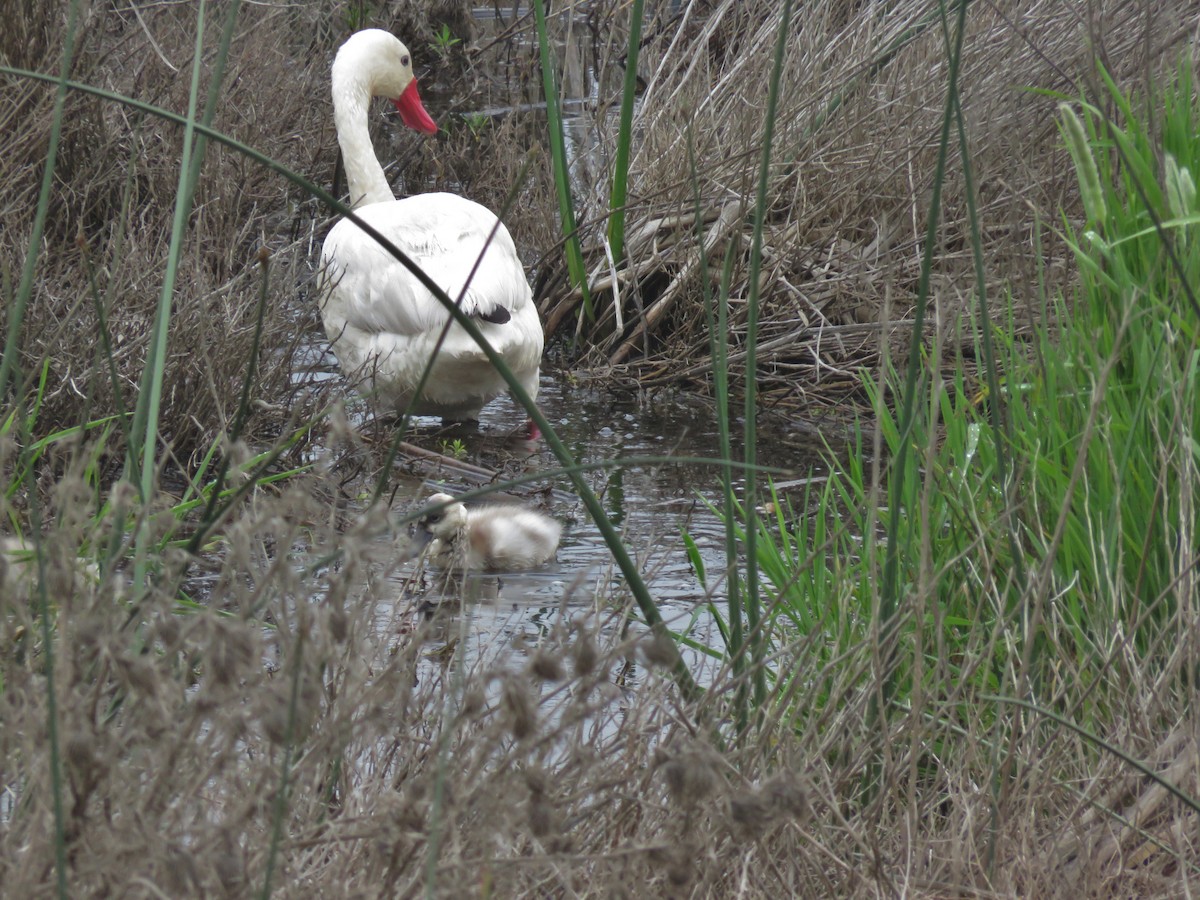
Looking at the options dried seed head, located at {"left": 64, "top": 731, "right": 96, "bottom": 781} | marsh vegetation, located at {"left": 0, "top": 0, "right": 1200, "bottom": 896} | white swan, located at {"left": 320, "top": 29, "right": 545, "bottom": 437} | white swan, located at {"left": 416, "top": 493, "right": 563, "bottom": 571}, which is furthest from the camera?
white swan, located at {"left": 320, "top": 29, "right": 545, "bottom": 437}

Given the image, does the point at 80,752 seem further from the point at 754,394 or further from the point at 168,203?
the point at 168,203

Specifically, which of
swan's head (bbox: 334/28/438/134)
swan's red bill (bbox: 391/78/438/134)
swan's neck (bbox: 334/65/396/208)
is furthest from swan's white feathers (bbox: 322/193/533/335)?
swan's red bill (bbox: 391/78/438/134)

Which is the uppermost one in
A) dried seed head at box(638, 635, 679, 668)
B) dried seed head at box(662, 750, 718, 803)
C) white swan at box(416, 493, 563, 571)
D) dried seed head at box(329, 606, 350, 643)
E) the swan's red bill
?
the swan's red bill

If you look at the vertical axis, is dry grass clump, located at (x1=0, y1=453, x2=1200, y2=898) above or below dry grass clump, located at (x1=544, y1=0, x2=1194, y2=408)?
below

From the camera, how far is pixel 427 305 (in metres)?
4.70

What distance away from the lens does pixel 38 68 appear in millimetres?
5418

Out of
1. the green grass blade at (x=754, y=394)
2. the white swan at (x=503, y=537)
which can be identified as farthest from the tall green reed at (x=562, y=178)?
the green grass blade at (x=754, y=394)

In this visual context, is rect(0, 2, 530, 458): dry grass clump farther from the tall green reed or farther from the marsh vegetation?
the tall green reed

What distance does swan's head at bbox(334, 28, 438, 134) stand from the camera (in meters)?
6.00

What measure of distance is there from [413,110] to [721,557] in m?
3.54

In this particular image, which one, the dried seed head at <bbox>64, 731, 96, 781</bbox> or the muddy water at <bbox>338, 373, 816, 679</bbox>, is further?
the muddy water at <bbox>338, 373, 816, 679</bbox>

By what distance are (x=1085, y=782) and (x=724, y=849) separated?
588mm

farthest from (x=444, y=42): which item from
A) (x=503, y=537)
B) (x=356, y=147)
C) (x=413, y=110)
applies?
(x=503, y=537)

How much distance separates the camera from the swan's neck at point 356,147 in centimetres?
569
